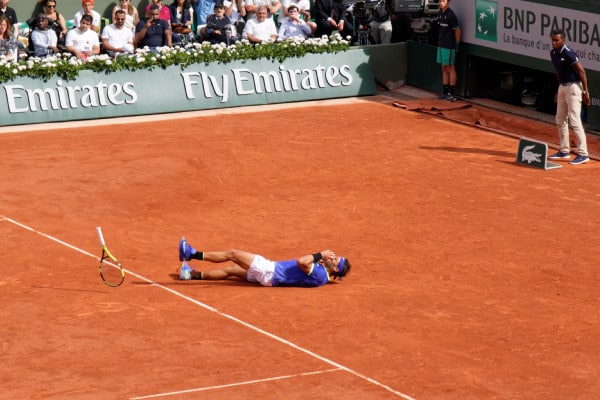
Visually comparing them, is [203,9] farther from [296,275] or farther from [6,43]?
[296,275]

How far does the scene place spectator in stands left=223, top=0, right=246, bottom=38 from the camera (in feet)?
100

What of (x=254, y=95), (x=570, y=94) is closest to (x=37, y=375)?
(x=570, y=94)

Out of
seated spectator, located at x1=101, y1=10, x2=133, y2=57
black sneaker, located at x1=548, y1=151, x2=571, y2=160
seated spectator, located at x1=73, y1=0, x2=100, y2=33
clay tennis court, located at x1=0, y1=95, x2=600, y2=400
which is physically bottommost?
black sneaker, located at x1=548, y1=151, x2=571, y2=160

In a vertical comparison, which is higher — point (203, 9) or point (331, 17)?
point (203, 9)

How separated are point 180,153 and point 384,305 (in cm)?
901

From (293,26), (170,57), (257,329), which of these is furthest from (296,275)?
(293,26)

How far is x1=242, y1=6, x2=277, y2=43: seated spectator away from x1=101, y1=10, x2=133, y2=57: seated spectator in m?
2.90

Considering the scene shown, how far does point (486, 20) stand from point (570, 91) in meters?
5.45

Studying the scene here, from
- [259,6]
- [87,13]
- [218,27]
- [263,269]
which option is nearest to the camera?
A: [263,269]

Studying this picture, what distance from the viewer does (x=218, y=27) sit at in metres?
29.7

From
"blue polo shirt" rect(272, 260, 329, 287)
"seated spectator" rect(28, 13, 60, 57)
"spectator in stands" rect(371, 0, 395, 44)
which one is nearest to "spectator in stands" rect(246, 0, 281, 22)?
"spectator in stands" rect(371, 0, 395, 44)

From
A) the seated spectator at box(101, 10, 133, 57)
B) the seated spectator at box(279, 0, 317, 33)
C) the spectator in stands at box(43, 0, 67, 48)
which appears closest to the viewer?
the seated spectator at box(101, 10, 133, 57)

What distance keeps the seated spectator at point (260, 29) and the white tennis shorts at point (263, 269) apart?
13.4 m

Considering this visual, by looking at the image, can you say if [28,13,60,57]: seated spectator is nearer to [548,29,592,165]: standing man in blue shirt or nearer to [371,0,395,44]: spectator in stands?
[371,0,395,44]: spectator in stands
